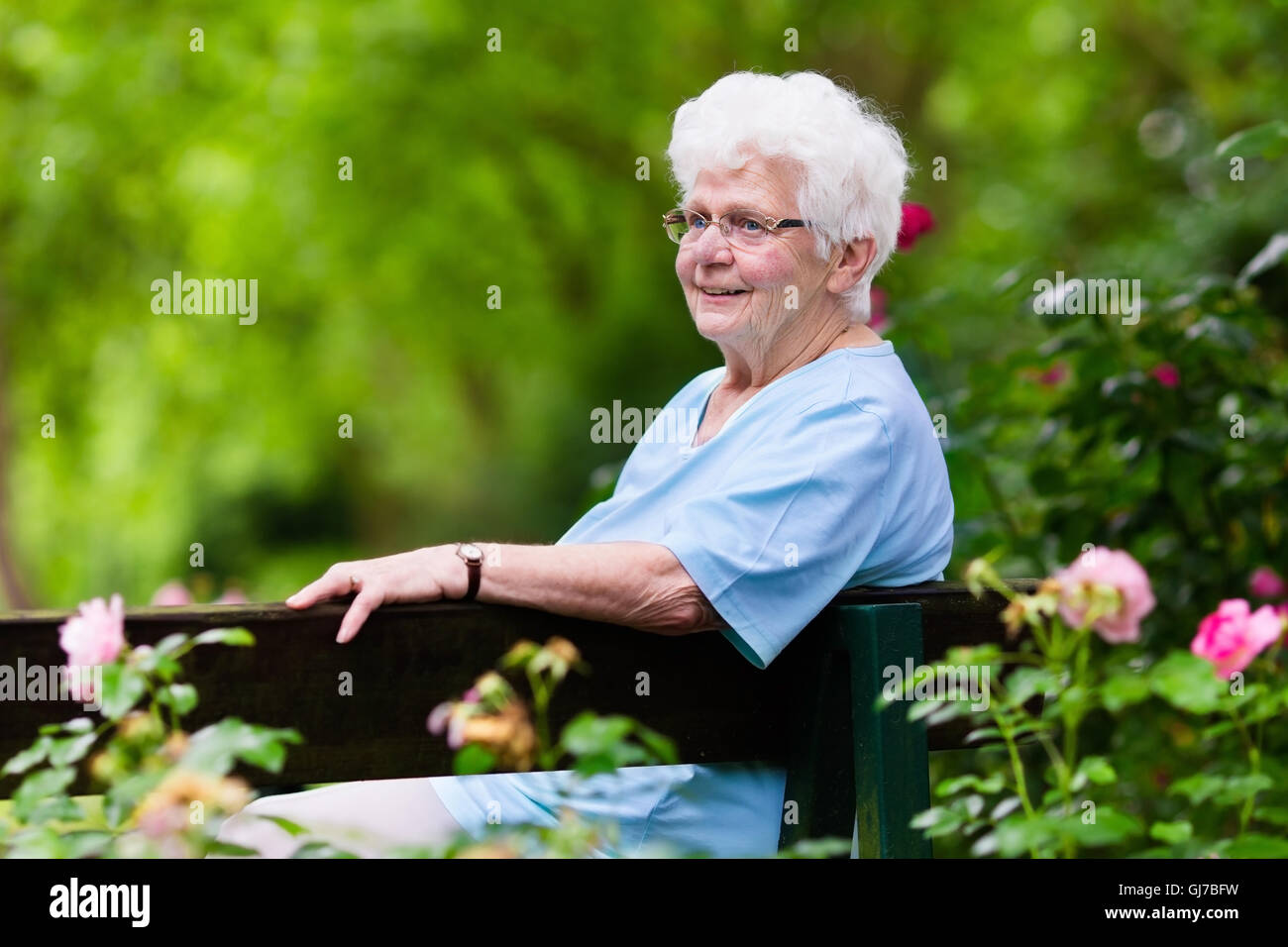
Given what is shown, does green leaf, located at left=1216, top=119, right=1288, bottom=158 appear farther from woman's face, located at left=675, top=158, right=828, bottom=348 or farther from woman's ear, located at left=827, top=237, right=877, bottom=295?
woman's face, located at left=675, top=158, right=828, bottom=348

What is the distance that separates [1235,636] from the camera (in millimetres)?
2459

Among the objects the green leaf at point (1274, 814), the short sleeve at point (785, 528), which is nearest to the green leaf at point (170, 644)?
the short sleeve at point (785, 528)

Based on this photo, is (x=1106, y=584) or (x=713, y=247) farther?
(x=713, y=247)

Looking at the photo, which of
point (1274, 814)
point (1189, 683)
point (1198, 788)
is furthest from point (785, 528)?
point (1274, 814)

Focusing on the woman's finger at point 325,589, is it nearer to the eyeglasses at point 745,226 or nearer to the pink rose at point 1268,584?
the eyeglasses at point 745,226

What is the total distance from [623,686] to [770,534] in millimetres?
288

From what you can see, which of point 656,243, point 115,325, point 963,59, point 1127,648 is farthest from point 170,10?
point 1127,648

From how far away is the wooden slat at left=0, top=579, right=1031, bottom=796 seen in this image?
1.89 m

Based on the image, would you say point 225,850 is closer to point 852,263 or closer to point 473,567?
point 473,567

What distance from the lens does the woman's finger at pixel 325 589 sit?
1927 mm

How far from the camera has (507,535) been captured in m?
15.1

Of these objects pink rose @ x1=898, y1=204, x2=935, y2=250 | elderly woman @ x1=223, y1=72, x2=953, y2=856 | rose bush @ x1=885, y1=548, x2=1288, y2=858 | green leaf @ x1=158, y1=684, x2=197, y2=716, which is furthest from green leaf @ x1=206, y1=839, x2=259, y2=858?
pink rose @ x1=898, y1=204, x2=935, y2=250

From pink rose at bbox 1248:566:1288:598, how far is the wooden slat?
5.30 ft
